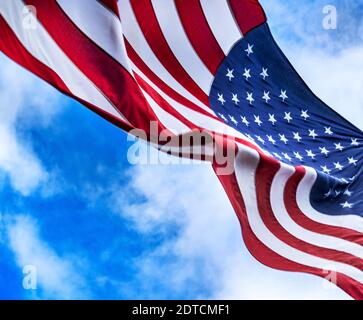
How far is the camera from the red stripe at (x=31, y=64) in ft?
29.7

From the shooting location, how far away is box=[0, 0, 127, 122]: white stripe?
922cm

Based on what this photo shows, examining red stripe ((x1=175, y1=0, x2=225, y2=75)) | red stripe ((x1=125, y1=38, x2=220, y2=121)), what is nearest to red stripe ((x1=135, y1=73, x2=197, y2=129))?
red stripe ((x1=125, y1=38, x2=220, y2=121))

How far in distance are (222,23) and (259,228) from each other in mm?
3853

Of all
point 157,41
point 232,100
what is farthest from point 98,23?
point 232,100

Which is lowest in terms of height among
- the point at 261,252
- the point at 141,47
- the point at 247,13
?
the point at 261,252

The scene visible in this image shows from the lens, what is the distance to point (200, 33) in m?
11.8

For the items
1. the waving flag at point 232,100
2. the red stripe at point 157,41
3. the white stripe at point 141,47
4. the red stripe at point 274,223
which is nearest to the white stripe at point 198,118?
the waving flag at point 232,100

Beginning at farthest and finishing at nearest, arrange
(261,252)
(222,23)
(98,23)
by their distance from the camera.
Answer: (222,23), (261,252), (98,23)

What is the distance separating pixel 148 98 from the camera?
10.2m

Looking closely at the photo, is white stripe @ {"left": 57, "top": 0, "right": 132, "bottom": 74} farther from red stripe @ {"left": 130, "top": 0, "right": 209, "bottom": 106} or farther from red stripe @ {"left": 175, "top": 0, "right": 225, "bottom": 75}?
red stripe @ {"left": 175, "top": 0, "right": 225, "bottom": 75}

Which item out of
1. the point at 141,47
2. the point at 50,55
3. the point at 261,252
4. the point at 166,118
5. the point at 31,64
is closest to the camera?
the point at 31,64

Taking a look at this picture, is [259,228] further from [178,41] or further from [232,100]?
[178,41]

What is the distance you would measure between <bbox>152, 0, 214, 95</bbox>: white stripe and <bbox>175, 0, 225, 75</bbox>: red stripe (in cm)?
9

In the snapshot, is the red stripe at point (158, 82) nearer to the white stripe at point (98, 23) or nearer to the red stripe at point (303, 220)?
the white stripe at point (98, 23)
